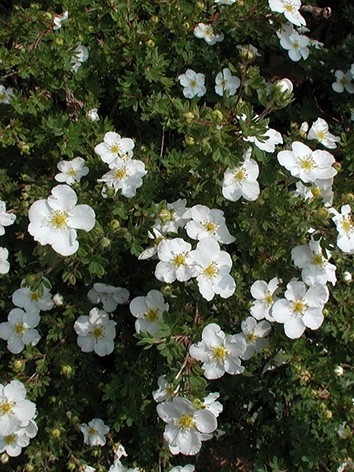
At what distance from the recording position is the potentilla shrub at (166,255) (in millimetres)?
2191

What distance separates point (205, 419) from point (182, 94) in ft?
5.84

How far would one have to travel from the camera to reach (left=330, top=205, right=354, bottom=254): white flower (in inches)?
84.0

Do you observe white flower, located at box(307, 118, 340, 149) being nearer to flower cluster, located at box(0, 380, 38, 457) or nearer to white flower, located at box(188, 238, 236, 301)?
white flower, located at box(188, 238, 236, 301)

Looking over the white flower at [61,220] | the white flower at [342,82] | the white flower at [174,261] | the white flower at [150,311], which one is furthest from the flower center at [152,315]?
the white flower at [342,82]

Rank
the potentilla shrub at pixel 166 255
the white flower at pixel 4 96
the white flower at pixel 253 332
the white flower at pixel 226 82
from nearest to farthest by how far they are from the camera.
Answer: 1. the potentilla shrub at pixel 166 255
2. the white flower at pixel 253 332
3. the white flower at pixel 4 96
4. the white flower at pixel 226 82

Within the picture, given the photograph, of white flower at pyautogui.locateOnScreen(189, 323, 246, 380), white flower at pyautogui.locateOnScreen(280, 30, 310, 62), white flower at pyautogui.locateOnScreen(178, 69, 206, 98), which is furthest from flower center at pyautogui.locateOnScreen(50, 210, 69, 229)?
white flower at pyautogui.locateOnScreen(280, 30, 310, 62)

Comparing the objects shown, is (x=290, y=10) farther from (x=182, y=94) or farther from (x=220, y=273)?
(x=220, y=273)

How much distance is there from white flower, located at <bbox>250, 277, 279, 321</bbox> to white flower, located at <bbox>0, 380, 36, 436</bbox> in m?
0.95

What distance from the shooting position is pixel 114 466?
247cm

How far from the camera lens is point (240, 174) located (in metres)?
2.24

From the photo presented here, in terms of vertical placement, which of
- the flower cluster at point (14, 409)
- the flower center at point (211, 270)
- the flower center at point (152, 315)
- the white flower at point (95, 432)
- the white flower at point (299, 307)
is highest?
the flower center at point (211, 270)

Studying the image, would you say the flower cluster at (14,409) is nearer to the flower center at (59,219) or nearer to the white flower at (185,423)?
the white flower at (185,423)

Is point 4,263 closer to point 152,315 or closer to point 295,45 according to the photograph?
point 152,315

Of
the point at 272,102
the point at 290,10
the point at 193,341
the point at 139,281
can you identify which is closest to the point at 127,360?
the point at 139,281
